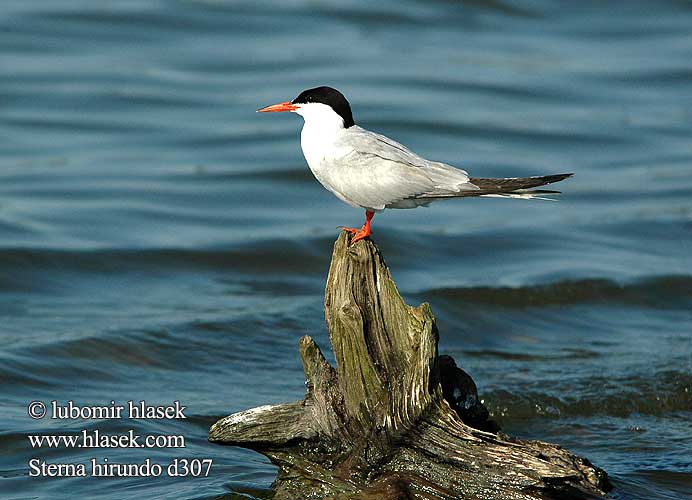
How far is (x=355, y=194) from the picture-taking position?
7.09 meters

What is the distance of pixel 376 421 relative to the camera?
6.53 m

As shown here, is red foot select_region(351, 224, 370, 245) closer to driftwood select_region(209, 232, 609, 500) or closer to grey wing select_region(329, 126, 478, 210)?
driftwood select_region(209, 232, 609, 500)

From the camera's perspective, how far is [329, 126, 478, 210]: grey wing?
7.03 metres

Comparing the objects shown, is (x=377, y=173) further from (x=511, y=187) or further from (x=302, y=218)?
(x=302, y=218)

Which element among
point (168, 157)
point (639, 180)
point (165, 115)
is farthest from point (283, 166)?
point (639, 180)

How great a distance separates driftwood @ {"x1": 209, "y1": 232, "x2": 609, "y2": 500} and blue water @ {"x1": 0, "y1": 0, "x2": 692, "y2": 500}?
890 millimetres

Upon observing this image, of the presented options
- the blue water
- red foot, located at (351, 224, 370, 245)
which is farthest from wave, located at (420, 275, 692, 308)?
red foot, located at (351, 224, 370, 245)

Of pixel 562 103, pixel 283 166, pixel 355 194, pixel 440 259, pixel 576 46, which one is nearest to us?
pixel 355 194

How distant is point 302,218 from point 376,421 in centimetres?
892

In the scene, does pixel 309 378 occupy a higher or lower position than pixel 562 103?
lower

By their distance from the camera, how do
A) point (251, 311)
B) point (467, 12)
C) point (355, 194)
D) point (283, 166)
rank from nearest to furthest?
point (355, 194), point (251, 311), point (283, 166), point (467, 12)

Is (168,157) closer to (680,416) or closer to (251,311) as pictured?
(251,311)

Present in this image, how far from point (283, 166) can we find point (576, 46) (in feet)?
33.7

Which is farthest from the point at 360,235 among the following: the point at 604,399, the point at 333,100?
the point at 604,399
